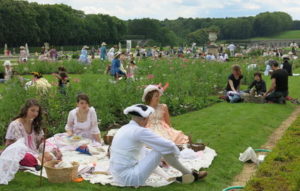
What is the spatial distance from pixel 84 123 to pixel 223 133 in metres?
2.85

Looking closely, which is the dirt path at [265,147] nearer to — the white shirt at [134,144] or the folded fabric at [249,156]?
the folded fabric at [249,156]

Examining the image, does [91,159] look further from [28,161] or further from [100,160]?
[28,161]

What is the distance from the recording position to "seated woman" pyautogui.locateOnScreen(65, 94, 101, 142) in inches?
300

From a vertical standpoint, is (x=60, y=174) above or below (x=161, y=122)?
below

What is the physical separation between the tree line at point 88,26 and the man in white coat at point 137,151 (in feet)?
176

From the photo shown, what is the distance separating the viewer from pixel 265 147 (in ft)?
26.4

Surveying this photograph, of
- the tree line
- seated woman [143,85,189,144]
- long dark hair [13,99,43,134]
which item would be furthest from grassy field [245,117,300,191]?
the tree line

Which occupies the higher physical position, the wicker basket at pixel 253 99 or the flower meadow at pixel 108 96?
the flower meadow at pixel 108 96

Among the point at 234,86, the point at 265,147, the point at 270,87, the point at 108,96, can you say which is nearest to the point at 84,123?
the point at 108,96

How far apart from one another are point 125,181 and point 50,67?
55.3ft

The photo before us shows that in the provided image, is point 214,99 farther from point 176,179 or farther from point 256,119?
point 176,179

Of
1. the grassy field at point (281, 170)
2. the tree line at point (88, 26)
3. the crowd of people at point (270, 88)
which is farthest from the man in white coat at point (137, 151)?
the tree line at point (88, 26)

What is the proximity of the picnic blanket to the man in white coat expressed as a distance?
24 centimetres

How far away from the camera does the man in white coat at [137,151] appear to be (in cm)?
537
